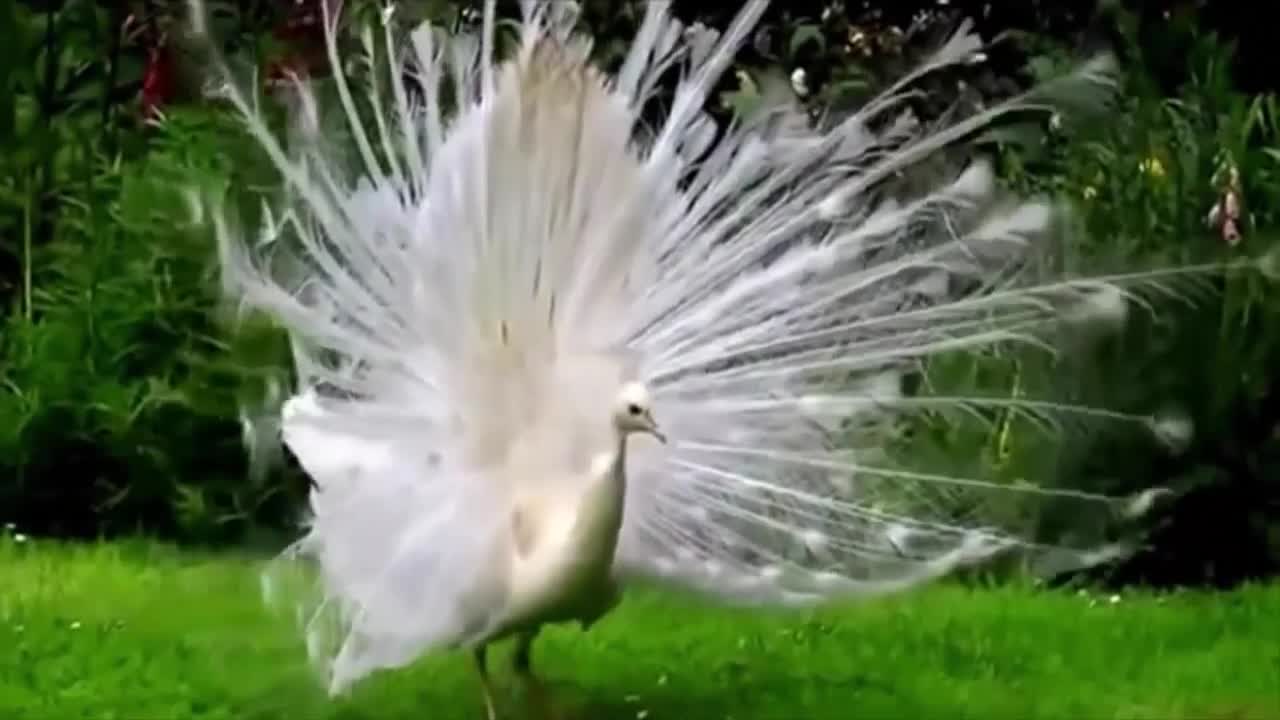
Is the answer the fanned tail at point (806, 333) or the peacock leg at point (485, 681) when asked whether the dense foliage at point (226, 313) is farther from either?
the peacock leg at point (485, 681)

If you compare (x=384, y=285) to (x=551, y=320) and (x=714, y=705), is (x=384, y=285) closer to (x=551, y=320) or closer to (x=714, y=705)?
(x=551, y=320)

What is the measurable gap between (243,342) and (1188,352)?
→ 252 cm

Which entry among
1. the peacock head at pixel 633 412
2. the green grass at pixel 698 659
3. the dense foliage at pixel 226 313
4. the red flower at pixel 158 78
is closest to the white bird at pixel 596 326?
the peacock head at pixel 633 412

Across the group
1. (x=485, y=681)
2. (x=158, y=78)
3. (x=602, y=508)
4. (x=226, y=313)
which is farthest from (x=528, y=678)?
(x=158, y=78)

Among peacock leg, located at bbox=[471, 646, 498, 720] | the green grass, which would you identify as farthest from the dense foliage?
peacock leg, located at bbox=[471, 646, 498, 720]

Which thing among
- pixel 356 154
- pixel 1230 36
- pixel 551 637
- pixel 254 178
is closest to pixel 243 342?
pixel 254 178

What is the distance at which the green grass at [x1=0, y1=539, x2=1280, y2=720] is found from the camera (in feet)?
17.3

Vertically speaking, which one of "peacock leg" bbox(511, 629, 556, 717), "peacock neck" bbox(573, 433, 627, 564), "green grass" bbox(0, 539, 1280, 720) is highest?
"peacock neck" bbox(573, 433, 627, 564)

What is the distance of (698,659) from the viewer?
229 inches

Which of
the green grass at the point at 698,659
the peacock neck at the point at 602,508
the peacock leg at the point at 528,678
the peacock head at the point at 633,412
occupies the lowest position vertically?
the green grass at the point at 698,659

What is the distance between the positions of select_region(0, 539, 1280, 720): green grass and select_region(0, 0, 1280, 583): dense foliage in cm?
50

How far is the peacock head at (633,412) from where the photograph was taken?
4.54m

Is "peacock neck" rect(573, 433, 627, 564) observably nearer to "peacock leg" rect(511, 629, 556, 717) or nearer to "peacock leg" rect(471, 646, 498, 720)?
"peacock leg" rect(471, 646, 498, 720)

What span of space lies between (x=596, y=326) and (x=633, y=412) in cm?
30
